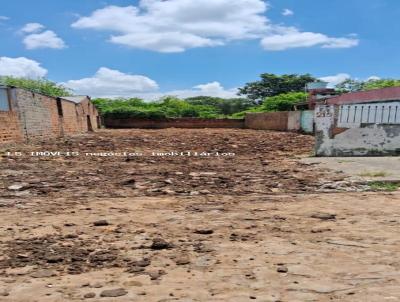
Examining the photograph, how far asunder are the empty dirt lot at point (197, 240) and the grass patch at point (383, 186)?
218 mm

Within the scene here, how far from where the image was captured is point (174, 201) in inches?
212

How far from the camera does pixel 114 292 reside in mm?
2533

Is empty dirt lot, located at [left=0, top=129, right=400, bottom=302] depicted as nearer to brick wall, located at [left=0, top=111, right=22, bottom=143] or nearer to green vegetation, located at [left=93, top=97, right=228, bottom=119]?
brick wall, located at [left=0, top=111, right=22, bottom=143]

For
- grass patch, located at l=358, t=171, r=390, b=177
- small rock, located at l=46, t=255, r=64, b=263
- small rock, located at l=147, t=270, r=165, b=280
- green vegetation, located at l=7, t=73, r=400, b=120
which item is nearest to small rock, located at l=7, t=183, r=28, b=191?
small rock, located at l=46, t=255, r=64, b=263

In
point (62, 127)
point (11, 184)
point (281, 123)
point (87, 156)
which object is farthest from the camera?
point (281, 123)

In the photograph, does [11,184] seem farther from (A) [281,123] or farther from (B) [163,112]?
(B) [163,112]

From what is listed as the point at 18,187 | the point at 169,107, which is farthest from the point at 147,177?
the point at 169,107

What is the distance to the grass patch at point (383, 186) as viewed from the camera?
20.8 ft

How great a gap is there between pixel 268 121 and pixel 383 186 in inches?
1018

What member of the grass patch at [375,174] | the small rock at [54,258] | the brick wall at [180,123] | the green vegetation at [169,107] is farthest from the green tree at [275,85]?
the small rock at [54,258]

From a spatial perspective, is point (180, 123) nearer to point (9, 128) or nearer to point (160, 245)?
point (9, 128)

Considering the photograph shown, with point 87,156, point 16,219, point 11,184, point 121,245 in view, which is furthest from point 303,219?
point 87,156

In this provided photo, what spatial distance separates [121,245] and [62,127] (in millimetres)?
18062

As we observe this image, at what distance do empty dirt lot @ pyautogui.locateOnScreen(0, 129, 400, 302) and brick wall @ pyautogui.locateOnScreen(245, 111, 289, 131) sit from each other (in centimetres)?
2318
